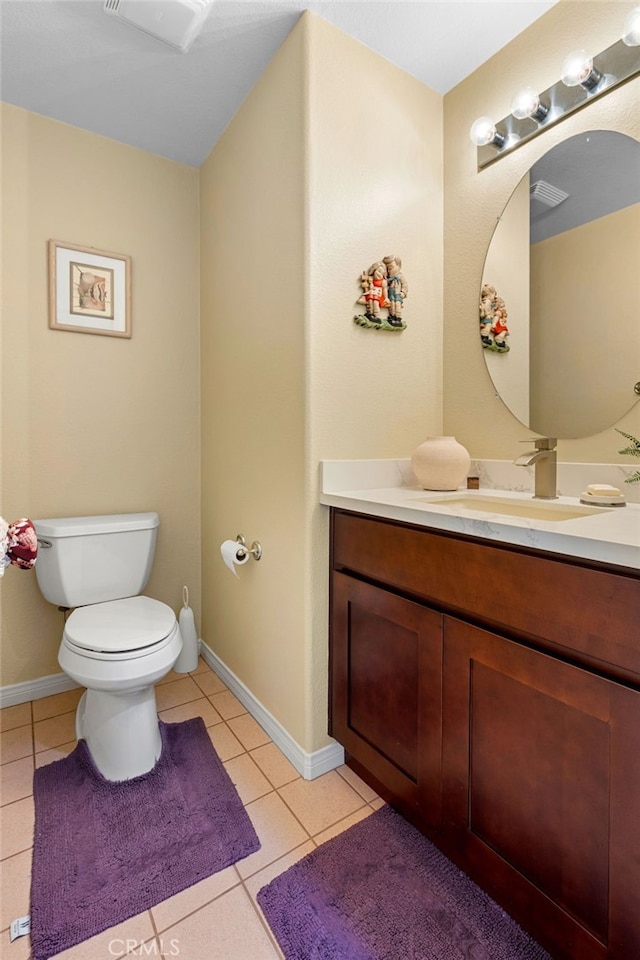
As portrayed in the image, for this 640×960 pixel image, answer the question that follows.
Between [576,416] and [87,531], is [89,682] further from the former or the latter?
[576,416]

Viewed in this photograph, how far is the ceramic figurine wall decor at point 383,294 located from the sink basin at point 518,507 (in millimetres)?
639

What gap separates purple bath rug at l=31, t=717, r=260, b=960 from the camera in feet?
3.53

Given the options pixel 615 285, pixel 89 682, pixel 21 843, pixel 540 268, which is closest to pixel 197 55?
pixel 540 268

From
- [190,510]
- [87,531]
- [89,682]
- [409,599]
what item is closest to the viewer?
[409,599]

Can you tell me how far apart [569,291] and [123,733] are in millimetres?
2010

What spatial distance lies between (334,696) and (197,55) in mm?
2226

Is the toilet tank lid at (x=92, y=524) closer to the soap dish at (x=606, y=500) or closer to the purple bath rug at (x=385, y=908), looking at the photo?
the purple bath rug at (x=385, y=908)

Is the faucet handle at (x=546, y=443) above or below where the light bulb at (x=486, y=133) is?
below

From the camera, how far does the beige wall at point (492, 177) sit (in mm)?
1334

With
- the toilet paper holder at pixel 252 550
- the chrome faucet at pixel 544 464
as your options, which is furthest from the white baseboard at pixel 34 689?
the chrome faucet at pixel 544 464

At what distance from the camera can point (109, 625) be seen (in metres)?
1.59

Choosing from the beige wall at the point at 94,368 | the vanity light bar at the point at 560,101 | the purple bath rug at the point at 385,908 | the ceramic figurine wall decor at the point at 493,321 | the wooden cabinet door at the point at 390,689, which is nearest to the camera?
→ the purple bath rug at the point at 385,908

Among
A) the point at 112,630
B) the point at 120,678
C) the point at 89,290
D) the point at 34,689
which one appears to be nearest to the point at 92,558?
the point at 112,630

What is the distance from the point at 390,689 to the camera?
50.5 inches
